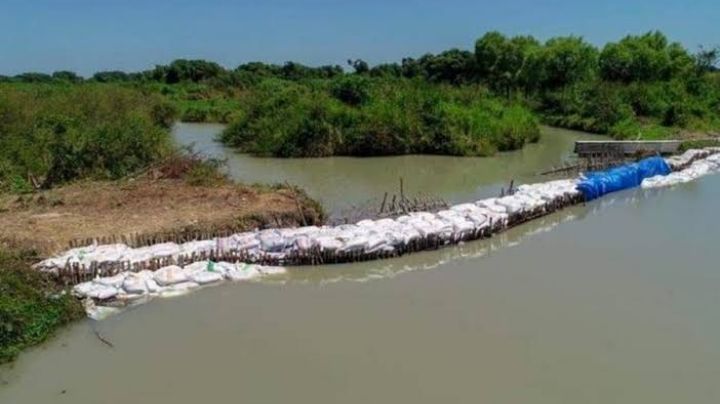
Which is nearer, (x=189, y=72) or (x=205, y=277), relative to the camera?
(x=205, y=277)

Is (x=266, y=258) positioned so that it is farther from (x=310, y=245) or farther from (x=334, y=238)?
(x=334, y=238)

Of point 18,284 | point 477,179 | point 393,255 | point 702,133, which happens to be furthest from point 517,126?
point 18,284

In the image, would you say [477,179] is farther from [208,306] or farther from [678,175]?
[208,306]

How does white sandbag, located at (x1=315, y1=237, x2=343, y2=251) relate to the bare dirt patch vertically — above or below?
below

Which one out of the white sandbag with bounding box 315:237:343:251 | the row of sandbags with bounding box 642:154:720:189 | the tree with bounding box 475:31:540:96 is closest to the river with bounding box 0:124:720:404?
the white sandbag with bounding box 315:237:343:251

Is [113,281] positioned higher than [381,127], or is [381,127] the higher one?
[381,127]

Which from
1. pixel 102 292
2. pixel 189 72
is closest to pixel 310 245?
pixel 102 292

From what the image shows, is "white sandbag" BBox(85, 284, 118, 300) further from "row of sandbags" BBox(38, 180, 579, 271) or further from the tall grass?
the tall grass

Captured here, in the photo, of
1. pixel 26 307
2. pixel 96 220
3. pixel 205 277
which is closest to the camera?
pixel 26 307
